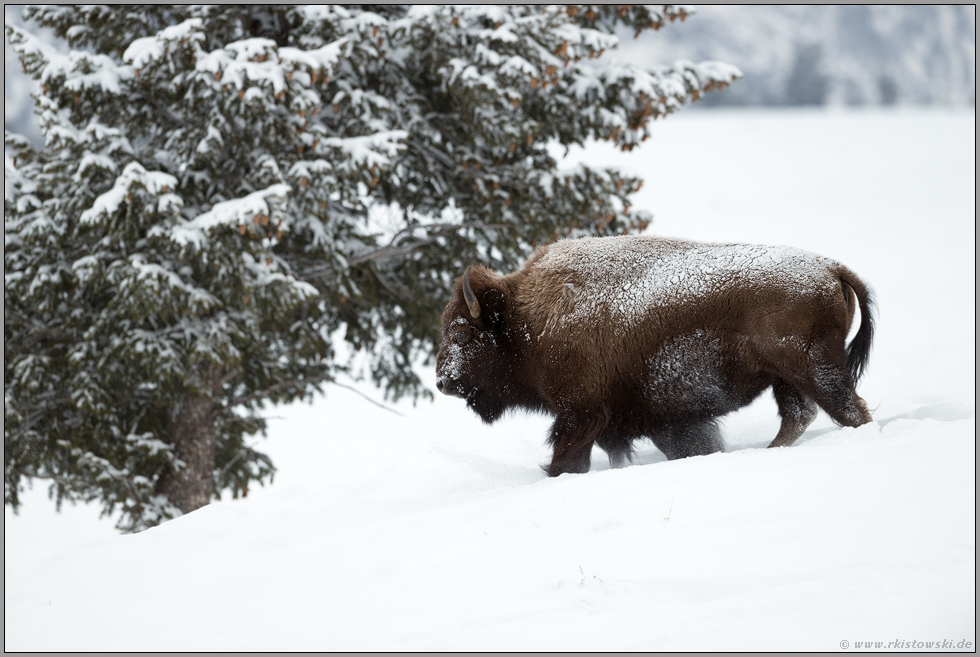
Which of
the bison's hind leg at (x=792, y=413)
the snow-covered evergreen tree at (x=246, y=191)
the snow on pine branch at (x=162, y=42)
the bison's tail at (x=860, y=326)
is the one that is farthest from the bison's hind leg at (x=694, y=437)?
the snow on pine branch at (x=162, y=42)

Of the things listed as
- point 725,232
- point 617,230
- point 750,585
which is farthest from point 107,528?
point 725,232

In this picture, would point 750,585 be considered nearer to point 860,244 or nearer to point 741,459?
point 741,459

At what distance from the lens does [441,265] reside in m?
9.04

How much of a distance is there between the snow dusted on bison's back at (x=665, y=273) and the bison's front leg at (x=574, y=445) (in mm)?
674

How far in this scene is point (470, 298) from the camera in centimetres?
531

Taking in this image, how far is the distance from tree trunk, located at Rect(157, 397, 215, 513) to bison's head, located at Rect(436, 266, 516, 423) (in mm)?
3911

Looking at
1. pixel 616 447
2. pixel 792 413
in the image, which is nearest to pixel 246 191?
pixel 616 447

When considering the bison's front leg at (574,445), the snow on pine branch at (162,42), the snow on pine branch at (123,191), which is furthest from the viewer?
the snow on pine branch at (162,42)

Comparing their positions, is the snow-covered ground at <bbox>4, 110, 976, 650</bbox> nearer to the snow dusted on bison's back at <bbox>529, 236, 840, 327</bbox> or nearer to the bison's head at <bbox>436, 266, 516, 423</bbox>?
the bison's head at <bbox>436, 266, 516, 423</bbox>

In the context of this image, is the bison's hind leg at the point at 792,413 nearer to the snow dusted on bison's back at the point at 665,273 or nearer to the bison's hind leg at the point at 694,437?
the bison's hind leg at the point at 694,437

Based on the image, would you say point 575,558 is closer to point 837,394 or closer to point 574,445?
point 574,445

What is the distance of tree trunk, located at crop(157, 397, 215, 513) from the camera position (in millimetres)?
8305

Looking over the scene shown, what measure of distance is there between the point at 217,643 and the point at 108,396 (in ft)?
17.5

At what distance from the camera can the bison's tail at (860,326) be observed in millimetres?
4637
